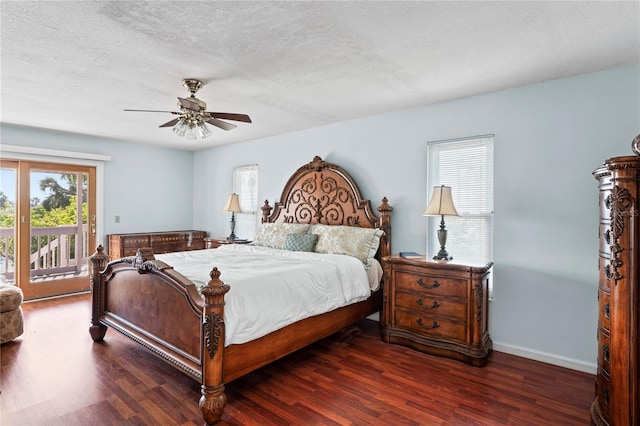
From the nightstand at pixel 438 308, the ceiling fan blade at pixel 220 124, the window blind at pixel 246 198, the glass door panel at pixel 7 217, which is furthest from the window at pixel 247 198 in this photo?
the glass door panel at pixel 7 217

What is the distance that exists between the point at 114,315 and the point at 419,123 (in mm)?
3588

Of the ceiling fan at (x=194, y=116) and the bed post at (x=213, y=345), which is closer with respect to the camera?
the bed post at (x=213, y=345)

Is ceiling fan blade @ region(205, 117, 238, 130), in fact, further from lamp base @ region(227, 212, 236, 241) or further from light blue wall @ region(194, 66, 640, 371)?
lamp base @ region(227, 212, 236, 241)

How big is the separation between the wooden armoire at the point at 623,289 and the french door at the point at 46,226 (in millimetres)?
6198

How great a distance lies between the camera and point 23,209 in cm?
477

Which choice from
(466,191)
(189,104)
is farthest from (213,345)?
(466,191)

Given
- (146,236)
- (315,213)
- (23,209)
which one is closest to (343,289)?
(315,213)

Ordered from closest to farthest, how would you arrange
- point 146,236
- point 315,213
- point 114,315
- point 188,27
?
point 188,27 → point 114,315 → point 315,213 → point 146,236

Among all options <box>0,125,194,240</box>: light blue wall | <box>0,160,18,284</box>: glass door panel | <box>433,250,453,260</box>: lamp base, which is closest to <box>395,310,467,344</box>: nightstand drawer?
<box>433,250,453,260</box>: lamp base

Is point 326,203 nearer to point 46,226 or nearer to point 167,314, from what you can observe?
point 167,314

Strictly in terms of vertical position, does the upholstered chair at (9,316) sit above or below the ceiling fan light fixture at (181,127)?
below

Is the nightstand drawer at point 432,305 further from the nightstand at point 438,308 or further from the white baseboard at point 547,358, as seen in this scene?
the white baseboard at point 547,358

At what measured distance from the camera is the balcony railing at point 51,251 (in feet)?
15.5

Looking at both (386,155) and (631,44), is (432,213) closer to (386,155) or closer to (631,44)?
(386,155)
